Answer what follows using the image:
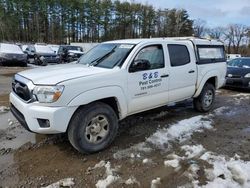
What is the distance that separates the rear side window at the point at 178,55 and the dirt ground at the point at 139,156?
1312 millimetres

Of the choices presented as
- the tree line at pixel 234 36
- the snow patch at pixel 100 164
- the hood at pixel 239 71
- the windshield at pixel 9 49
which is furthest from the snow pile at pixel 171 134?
the tree line at pixel 234 36

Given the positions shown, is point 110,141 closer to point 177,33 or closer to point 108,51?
point 108,51

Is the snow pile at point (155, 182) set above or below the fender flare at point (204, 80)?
below

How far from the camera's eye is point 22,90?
13.4ft

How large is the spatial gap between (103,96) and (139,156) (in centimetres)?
110

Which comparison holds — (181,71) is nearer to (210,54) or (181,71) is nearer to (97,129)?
(210,54)

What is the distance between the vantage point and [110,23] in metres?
65.0

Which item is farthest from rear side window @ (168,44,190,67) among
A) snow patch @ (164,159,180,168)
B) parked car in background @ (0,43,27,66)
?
parked car in background @ (0,43,27,66)

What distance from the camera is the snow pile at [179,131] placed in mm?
4750

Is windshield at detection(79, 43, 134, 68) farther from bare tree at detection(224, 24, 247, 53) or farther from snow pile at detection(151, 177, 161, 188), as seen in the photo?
bare tree at detection(224, 24, 247, 53)

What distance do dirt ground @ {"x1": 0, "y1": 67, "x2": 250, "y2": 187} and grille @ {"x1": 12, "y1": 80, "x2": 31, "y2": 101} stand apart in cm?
90

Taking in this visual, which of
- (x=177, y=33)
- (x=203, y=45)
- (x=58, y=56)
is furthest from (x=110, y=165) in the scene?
(x=177, y=33)

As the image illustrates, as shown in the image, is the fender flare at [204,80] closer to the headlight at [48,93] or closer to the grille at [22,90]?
the headlight at [48,93]

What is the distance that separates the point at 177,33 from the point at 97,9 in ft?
70.9
